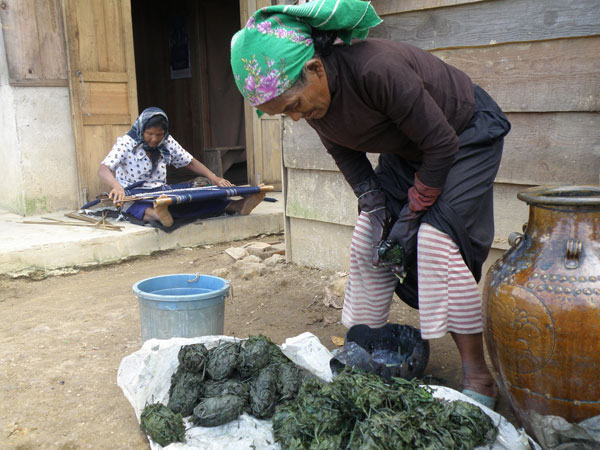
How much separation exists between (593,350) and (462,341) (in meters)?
0.56

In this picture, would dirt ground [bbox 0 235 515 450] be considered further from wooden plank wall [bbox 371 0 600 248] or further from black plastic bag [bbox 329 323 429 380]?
wooden plank wall [bbox 371 0 600 248]

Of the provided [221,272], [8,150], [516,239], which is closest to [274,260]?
[221,272]

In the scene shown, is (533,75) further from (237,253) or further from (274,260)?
(237,253)

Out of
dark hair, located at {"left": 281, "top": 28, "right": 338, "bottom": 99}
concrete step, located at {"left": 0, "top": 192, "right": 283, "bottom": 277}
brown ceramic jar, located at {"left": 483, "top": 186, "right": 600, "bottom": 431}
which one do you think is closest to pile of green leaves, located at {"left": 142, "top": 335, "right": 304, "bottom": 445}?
brown ceramic jar, located at {"left": 483, "top": 186, "right": 600, "bottom": 431}

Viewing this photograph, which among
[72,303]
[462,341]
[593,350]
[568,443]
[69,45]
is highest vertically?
[69,45]

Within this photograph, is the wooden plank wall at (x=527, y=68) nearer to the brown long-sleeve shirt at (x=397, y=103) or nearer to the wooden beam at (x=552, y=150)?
the wooden beam at (x=552, y=150)

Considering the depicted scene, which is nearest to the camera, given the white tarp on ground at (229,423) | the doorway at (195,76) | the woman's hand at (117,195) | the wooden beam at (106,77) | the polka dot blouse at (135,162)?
the white tarp on ground at (229,423)

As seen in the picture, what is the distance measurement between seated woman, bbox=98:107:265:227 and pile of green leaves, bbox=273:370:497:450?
144 inches

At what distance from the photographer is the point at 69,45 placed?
6.04 meters

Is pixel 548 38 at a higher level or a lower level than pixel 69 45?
lower

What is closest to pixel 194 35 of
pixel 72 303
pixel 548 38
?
pixel 72 303

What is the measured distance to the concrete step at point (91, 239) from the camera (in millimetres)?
4746

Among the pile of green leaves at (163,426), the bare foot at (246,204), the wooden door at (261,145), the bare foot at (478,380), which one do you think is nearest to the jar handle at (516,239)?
the bare foot at (478,380)

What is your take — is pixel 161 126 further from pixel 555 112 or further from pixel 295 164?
pixel 555 112
